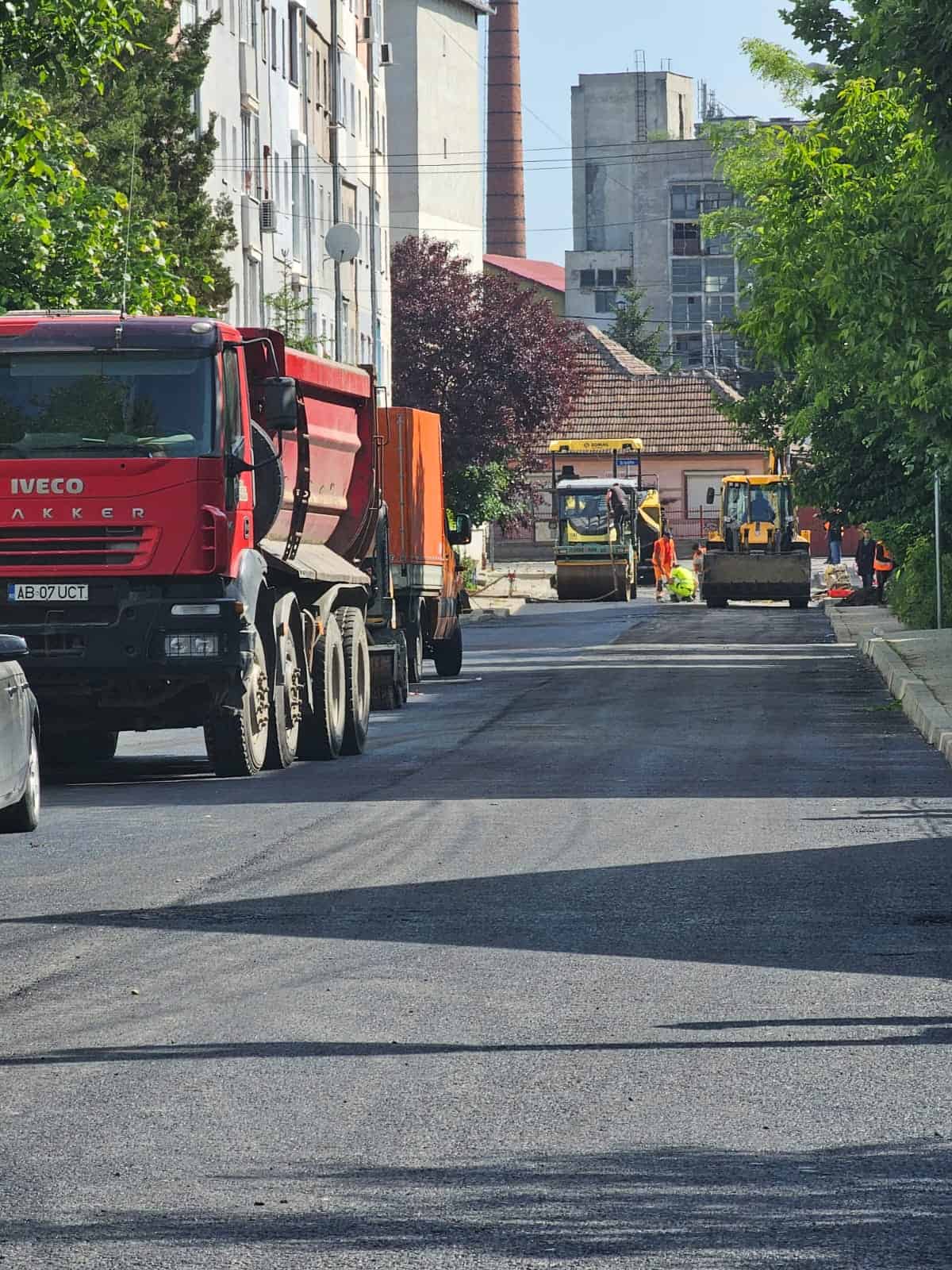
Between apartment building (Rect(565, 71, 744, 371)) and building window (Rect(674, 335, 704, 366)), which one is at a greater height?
apartment building (Rect(565, 71, 744, 371))

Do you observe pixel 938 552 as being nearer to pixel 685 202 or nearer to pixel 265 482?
pixel 265 482

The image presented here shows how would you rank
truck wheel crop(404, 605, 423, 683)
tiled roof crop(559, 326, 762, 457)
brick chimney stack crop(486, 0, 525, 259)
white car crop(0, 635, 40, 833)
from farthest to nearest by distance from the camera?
brick chimney stack crop(486, 0, 525, 259)
tiled roof crop(559, 326, 762, 457)
truck wheel crop(404, 605, 423, 683)
white car crop(0, 635, 40, 833)

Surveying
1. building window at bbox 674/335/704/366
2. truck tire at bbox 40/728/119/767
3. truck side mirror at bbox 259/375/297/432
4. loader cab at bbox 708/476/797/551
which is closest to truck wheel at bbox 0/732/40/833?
truck side mirror at bbox 259/375/297/432

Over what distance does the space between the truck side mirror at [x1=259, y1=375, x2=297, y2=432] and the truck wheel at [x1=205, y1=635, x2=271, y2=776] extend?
1.55 meters

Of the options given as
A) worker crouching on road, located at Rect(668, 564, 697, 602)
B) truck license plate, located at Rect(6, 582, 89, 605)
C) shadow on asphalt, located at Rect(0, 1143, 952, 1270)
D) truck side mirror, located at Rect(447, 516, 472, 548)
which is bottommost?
worker crouching on road, located at Rect(668, 564, 697, 602)

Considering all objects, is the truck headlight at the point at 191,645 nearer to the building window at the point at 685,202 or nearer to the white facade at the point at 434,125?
the white facade at the point at 434,125

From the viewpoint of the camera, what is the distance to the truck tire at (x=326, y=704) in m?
20.1

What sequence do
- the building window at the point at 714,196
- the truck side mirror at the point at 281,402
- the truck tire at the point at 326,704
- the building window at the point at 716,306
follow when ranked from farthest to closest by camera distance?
the building window at the point at 716,306 → the building window at the point at 714,196 → the truck tire at the point at 326,704 → the truck side mirror at the point at 281,402

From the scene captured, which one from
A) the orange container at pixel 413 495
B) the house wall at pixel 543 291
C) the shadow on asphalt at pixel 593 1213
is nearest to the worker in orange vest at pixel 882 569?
the orange container at pixel 413 495

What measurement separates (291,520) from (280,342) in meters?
1.54

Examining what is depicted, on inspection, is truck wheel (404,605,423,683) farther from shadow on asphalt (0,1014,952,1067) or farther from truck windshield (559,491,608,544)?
truck windshield (559,491,608,544)

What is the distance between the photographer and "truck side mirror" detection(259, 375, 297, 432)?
1806 centimetres

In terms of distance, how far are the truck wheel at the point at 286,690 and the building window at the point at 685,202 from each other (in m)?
122

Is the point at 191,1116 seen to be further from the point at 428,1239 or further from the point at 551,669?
the point at 551,669
